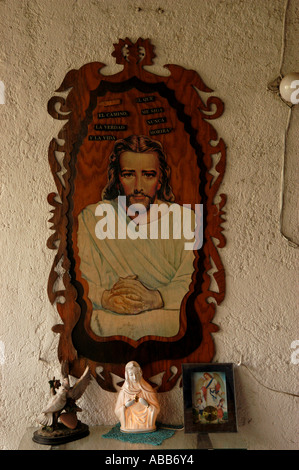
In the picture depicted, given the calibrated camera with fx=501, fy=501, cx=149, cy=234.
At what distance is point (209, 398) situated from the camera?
94.5 inches

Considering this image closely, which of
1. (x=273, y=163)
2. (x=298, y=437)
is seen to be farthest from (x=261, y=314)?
(x=273, y=163)

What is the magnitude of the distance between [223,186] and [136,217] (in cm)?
47

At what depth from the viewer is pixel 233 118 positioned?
257 centimetres

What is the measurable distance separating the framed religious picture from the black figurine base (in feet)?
1.62

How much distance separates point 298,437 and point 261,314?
610mm

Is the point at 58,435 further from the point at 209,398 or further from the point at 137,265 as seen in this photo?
the point at 137,265

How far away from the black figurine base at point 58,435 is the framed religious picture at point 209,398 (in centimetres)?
49

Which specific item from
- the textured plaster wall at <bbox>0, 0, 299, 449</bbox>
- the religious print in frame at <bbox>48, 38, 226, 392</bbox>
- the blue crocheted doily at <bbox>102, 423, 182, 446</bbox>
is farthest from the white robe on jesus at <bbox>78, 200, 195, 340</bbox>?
the blue crocheted doily at <bbox>102, 423, 182, 446</bbox>

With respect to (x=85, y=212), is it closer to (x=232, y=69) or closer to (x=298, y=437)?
(x=232, y=69)

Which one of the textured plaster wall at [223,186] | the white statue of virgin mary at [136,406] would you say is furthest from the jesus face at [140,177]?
the white statue of virgin mary at [136,406]

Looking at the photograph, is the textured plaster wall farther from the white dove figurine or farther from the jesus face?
the jesus face

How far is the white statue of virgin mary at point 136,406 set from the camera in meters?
2.31

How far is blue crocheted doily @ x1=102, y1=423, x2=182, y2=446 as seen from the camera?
87.3 inches

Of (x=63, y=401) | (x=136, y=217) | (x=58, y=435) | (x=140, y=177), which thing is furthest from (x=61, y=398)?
(x=140, y=177)
